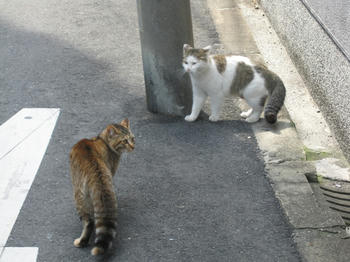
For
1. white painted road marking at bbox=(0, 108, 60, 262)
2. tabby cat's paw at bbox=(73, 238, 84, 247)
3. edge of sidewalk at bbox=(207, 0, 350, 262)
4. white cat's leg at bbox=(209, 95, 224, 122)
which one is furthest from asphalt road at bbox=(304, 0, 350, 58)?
tabby cat's paw at bbox=(73, 238, 84, 247)

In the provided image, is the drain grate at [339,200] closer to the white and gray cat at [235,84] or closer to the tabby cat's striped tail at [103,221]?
the white and gray cat at [235,84]

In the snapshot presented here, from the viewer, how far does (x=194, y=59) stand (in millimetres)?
5777

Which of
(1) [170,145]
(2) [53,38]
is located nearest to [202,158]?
(1) [170,145]

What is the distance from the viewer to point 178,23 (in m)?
5.84

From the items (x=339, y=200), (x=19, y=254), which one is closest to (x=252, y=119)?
(x=339, y=200)

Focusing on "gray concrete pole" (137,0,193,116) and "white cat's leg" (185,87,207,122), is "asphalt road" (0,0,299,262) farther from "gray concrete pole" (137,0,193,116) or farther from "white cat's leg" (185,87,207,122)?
"gray concrete pole" (137,0,193,116)

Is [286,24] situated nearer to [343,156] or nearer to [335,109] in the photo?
[335,109]

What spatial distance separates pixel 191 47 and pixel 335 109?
5.26 feet

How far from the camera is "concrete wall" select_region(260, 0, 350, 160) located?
231 inches

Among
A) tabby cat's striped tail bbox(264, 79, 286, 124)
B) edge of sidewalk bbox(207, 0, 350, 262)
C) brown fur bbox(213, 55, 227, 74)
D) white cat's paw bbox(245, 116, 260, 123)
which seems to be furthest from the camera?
white cat's paw bbox(245, 116, 260, 123)

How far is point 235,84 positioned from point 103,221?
2.45 metres

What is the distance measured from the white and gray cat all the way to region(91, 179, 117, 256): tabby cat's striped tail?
6.76 ft

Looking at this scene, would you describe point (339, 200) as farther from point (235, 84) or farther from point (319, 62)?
point (319, 62)

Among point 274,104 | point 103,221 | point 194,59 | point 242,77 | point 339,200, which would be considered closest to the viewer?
point 103,221
